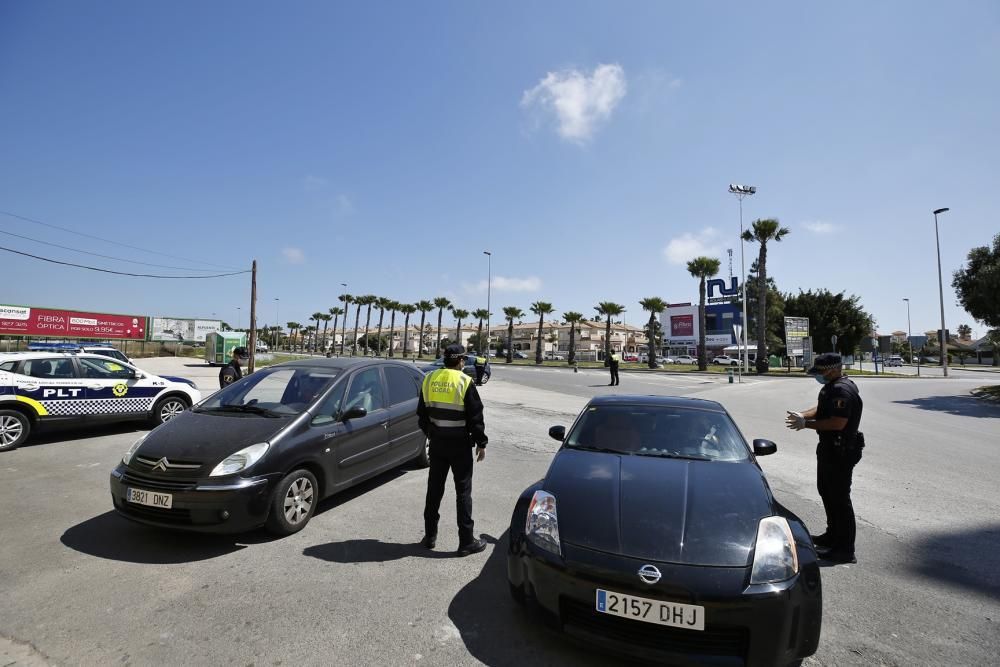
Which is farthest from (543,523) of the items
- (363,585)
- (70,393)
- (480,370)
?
(480,370)

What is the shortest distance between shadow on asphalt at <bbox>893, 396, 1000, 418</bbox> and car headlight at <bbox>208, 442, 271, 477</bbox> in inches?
722

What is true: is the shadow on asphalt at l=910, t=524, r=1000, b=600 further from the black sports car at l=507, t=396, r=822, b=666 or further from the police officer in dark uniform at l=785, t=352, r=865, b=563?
the black sports car at l=507, t=396, r=822, b=666

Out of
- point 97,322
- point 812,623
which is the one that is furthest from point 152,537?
point 97,322

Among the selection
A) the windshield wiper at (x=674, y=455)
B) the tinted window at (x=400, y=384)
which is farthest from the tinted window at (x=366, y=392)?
the windshield wiper at (x=674, y=455)

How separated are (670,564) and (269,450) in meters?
3.24

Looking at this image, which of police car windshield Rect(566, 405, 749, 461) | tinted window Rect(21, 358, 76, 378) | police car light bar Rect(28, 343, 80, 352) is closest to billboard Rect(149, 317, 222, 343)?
police car light bar Rect(28, 343, 80, 352)

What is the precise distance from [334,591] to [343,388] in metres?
2.18

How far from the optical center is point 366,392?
17.3 feet

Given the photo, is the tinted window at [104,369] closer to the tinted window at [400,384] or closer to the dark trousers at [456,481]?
the tinted window at [400,384]

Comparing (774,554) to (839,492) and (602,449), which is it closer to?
(602,449)

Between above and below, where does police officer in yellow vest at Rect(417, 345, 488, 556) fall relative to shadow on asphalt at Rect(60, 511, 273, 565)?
above

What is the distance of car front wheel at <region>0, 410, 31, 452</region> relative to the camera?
273 inches

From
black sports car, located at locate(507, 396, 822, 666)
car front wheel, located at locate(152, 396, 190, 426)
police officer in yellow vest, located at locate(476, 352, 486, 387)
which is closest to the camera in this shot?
black sports car, located at locate(507, 396, 822, 666)

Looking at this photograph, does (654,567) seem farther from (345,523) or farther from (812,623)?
(345,523)
